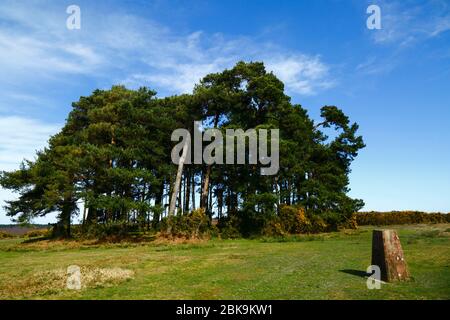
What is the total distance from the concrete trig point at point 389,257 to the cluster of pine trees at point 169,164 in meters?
23.5

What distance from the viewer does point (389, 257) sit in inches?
450

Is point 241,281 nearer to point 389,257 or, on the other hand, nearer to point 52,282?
point 389,257

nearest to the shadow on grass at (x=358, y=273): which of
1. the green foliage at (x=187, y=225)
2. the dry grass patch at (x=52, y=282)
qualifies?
the dry grass patch at (x=52, y=282)

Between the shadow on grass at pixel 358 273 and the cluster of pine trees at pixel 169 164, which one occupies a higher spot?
the cluster of pine trees at pixel 169 164

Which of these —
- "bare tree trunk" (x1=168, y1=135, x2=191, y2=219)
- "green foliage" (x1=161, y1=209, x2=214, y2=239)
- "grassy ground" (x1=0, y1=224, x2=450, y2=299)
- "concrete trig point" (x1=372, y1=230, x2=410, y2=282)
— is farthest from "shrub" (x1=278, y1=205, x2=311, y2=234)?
"concrete trig point" (x1=372, y1=230, x2=410, y2=282)

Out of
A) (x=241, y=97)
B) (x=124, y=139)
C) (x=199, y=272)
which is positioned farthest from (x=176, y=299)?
(x=241, y=97)

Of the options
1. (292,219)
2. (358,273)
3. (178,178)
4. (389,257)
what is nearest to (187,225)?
(178,178)

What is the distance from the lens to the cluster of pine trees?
36.1 meters

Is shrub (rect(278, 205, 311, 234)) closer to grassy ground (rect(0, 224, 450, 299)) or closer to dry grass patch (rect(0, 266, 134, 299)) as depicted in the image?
grassy ground (rect(0, 224, 450, 299))

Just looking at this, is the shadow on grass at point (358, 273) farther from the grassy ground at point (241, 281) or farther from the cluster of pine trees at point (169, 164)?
the cluster of pine trees at point (169, 164)

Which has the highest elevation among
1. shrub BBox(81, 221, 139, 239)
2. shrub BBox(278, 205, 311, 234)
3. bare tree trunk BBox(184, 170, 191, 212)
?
bare tree trunk BBox(184, 170, 191, 212)

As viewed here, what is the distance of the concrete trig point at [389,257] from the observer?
37.0ft

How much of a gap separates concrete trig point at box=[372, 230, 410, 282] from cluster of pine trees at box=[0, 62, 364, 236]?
2355 cm
